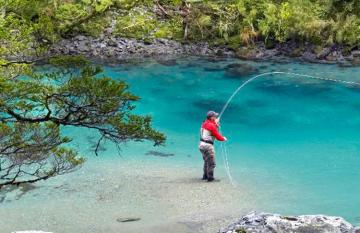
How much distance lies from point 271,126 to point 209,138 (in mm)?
4970

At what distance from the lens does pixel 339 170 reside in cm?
1321

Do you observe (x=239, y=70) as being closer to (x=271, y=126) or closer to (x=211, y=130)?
(x=271, y=126)

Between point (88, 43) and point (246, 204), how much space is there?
598 inches

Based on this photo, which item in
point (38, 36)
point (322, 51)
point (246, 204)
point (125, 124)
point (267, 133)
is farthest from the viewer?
point (322, 51)

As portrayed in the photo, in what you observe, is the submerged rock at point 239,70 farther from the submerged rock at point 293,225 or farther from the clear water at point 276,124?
the submerged rock at point 293,225

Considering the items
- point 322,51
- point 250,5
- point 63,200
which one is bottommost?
point 63,200

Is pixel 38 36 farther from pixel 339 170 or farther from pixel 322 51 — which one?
pixel 322 51

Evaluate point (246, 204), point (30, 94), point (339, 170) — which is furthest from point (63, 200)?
point (339, 170)

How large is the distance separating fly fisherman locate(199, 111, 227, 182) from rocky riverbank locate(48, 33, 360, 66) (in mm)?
11963

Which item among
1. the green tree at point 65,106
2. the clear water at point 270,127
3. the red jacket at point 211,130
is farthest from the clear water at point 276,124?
the green tree at point 65,106

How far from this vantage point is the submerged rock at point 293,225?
7059mm

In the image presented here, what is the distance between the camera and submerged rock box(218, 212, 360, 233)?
706 cm

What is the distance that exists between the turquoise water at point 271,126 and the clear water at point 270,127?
22mm

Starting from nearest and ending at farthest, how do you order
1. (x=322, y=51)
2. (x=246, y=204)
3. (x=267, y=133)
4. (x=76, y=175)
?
(x=246, y=204) < (x=76, y=175) < (x=267, y=133) < (x=322, y=51)
